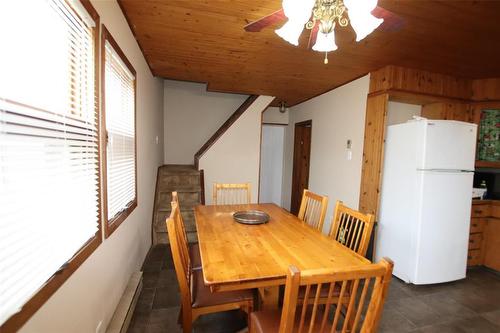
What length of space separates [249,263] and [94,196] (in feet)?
3.16

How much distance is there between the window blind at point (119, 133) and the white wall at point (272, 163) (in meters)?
3.54

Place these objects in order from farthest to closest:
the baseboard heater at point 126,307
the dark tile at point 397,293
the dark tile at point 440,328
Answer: the dark tile at point 397,293 → the dark tile at point 440,328 → the baseboard heater at point 126,307

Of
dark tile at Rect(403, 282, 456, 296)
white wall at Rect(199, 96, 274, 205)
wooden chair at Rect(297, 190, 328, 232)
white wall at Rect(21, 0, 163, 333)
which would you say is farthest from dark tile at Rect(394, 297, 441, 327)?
white wall at Rect(199, 96, 274, 205)

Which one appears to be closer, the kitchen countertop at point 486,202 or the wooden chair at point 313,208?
the wooden chair at point 313,208

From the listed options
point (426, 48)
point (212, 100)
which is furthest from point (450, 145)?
point (212, 100)

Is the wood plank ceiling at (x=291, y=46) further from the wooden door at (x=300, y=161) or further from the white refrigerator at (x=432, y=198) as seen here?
the wooden door at (x=300, y=161)

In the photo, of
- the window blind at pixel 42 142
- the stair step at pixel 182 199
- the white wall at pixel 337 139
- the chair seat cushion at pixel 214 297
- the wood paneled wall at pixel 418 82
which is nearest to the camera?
the window blind at pixel 42 142

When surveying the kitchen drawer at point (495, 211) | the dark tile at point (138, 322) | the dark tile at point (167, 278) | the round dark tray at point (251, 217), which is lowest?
the dark tile at point (167, 278)

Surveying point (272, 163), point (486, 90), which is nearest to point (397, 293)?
point (486, 90)

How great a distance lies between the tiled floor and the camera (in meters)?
1.71

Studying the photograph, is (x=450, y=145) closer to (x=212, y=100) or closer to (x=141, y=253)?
(x=141, y=253)

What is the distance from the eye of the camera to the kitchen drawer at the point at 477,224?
2.74 m

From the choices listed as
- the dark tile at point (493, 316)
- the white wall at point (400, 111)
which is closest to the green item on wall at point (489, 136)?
the white wall at point (400, 111)

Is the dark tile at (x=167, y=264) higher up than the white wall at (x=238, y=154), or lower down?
lower down
